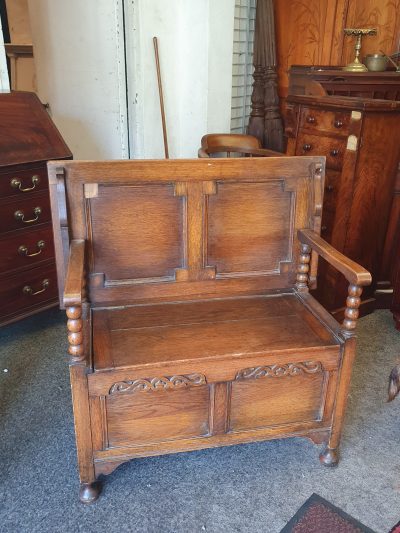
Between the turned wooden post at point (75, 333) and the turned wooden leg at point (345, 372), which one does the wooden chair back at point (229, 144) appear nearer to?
the turned wooden leg at point (345, 372)

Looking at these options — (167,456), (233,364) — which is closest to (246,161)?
(233,364)

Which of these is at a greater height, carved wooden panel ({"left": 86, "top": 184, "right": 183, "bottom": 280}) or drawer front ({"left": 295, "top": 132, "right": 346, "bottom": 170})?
drawer front ({"left": 295, "top": 132, "right": 346, "bottom": 170})

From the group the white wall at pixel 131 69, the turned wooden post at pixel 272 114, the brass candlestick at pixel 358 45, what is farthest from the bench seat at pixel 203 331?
the turned wooden post at pixel 272 114

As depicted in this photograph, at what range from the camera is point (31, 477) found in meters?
1.61

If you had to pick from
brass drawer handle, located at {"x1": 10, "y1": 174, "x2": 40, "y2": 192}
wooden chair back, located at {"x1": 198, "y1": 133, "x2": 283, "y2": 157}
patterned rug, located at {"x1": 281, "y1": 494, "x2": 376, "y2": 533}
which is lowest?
patterned rug, located at {"x1": 281, "y1": 494, "x2": 376, "y2": 533}

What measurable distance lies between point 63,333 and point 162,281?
102 centimetres

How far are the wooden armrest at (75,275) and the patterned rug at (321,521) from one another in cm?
91

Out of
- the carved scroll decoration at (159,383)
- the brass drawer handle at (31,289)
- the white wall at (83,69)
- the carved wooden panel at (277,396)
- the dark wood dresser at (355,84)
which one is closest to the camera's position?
the carved scroll decoration at (159,383)

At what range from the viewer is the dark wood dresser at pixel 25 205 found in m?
2.16

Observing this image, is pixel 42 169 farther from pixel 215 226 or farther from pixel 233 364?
pixel 233 364

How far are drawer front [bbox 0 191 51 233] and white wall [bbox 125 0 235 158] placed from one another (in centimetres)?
135

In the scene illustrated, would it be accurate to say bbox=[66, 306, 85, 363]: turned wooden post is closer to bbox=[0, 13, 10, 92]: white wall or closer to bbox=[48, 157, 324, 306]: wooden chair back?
bbox=[48, 157, 324, 306]: wooden chair back

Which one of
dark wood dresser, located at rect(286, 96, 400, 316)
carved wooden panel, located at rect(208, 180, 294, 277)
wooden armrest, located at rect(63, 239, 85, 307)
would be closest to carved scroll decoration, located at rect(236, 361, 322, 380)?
carved wooden panel, located at rect(208, 180, 294, 277)

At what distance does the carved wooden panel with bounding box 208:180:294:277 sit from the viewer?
169cm
